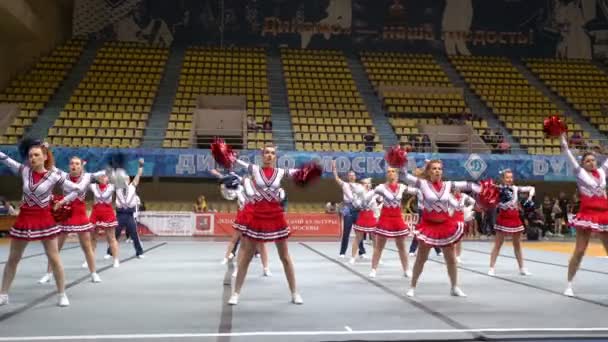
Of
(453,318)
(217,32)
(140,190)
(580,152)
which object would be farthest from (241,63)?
(453,318)

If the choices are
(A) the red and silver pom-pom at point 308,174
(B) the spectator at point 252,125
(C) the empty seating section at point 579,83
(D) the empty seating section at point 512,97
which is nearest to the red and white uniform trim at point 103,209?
(A) the red and silver pom-pom at point 308,174

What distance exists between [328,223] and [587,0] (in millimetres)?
20413

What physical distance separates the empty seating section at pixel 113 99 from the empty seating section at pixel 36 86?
44.7 inches

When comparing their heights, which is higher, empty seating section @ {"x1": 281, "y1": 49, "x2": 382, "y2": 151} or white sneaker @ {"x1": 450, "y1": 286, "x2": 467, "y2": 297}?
empty seating section @ {"x1": 281, "y1": 49, "x2": 382, "y2": 151}

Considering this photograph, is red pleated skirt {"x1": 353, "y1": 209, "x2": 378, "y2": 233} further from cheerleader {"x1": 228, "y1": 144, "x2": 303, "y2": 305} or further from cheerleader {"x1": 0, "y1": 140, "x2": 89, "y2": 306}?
cheerleader {"x1": 0, "y1": 140, "x2": 89, "y2": 306}

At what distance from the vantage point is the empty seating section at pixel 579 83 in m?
26.8

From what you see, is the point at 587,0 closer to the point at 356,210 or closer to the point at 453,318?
the point at 356,210

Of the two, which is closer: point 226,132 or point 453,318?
point 453,318

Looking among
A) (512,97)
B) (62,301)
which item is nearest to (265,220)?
(62,301)

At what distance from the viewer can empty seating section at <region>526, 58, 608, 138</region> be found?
Answer: 26.8 m

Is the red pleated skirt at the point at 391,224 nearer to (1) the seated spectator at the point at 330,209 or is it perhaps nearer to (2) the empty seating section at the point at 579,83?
(1) the seated spectator at the point at 330,209

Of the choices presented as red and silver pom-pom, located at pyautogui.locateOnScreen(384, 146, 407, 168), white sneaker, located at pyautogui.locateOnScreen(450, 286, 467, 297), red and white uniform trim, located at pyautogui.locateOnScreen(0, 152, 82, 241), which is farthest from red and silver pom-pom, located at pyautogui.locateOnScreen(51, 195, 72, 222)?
white sneaker, located at pyautogui.locateOnScreen(450, 286, 467, 297)

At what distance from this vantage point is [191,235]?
19.7m

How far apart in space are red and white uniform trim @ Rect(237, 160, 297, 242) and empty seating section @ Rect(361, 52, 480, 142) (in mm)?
17477
